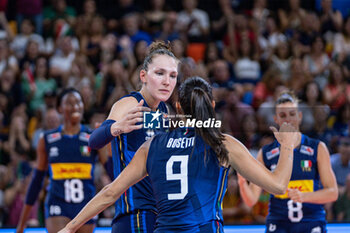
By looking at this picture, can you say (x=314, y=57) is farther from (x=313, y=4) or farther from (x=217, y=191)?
(x=217, y=191)

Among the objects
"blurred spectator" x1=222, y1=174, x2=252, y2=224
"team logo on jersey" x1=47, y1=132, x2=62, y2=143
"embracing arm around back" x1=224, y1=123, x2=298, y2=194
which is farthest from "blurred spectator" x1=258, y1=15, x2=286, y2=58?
"embracing arm around back" x1=224, y1=123, x2=298, y2=194

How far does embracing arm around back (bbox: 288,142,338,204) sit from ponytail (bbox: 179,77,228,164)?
157cm

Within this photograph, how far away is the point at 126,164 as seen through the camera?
3.47 metres

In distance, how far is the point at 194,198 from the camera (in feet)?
9.37

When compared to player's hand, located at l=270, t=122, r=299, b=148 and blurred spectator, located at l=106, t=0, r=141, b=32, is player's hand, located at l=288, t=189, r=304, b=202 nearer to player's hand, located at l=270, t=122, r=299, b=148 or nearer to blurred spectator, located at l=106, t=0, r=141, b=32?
player's hand, located at l=270, t=122, r=299, b=148

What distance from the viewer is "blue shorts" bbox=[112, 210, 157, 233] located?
3.33 meters

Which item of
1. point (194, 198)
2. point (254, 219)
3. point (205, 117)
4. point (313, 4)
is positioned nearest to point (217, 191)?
point (194, 198)

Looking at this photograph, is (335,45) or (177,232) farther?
(335,45)

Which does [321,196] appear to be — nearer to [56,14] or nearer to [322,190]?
[322,190]

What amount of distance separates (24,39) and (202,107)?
27.1 ft

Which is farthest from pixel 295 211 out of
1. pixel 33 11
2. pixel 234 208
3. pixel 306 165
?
pixel 33 11

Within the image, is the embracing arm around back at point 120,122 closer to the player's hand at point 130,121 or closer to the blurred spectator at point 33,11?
the player's hand at point 130,121

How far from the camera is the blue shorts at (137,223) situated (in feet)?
10.9

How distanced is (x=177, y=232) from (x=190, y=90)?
783 mm
